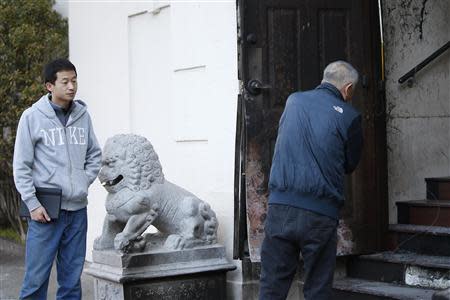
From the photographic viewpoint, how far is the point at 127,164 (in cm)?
656

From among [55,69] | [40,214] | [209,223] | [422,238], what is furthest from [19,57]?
[422,238]

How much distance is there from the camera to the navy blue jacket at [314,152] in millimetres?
5277

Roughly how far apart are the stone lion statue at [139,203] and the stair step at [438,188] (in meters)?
2.07

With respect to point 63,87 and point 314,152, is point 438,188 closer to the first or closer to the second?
point 314,152

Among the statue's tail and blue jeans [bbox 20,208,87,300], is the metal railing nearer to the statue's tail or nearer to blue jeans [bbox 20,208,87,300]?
the statue's tail

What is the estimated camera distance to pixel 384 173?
7.31m

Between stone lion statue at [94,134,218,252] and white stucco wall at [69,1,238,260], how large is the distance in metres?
0.51

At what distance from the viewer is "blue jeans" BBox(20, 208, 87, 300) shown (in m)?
5.89

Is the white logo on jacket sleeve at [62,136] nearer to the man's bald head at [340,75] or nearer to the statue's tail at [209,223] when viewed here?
the statue's tail at [209,223]

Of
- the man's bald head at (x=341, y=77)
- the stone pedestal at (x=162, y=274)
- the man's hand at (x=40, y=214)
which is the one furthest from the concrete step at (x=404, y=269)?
the man's hand at (x=40, y=214)

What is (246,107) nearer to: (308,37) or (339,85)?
(308,37)

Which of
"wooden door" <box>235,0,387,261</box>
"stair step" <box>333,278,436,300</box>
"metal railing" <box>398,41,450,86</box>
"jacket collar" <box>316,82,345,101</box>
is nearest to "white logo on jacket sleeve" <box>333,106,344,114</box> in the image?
"jacket collar" <box>316,82,345,101</box>

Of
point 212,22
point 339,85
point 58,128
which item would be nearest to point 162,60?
point 212,22

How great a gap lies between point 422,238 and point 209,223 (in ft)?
5.49
